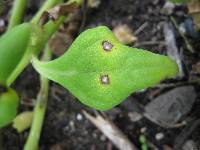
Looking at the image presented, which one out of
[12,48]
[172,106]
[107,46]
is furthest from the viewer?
[172,106]

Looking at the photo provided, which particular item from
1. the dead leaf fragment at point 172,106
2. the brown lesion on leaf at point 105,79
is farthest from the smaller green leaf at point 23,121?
the brown lesion on leaf at point 105,79

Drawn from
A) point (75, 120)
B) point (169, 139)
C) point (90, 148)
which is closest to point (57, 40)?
point (75, 120)

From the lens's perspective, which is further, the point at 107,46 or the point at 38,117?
the point at 38,117

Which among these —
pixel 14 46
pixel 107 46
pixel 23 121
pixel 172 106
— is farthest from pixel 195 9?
pixel 23 121

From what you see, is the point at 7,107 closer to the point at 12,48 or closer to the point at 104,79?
the point at 12,48

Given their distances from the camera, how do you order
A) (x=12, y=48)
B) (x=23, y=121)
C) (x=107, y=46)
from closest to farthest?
(x=107, y=46)
(x=12, y=48)
(x=23, y=121)

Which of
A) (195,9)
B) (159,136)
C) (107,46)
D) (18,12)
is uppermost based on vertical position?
(107,46)

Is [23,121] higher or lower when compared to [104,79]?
lower
